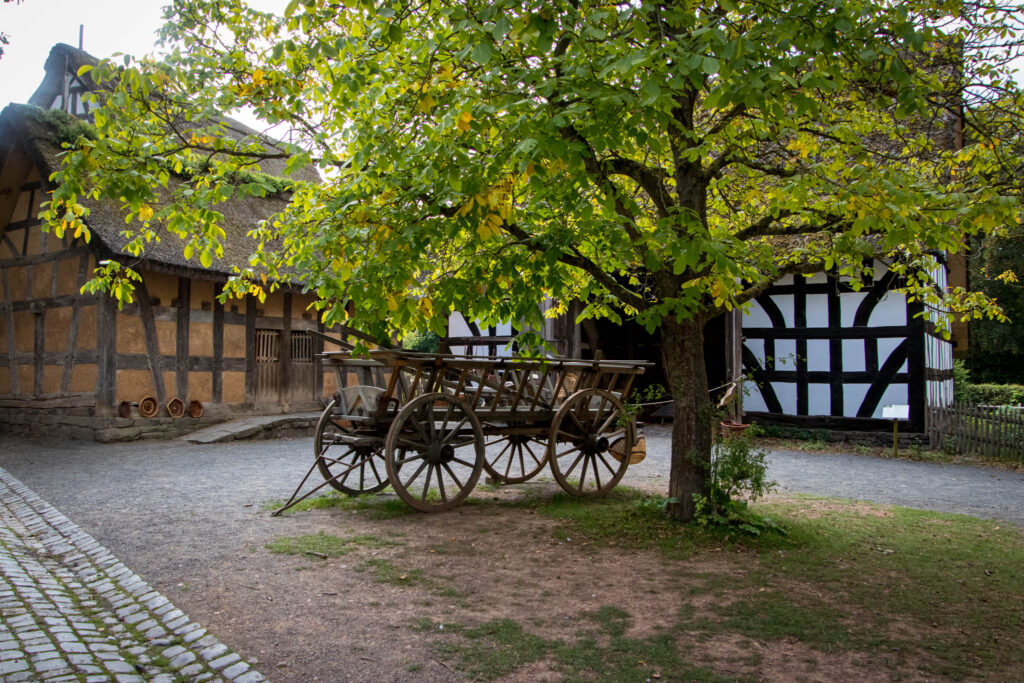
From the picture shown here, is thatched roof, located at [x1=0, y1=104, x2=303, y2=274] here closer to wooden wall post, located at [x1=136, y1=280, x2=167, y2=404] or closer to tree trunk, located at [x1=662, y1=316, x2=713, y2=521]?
wooden wall post, located at [x1=136, y1=280, x2=167, y2=404]

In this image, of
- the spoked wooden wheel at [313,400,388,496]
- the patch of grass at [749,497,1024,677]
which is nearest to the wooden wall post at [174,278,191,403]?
the spoked wooden wheel at [313,400,388,496]

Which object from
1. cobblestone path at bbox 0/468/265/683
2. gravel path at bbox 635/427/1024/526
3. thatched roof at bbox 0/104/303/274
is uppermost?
thatched roof at bbox 0/104/303/274

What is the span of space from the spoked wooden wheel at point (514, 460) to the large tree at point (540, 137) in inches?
80.4

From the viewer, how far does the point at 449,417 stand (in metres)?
6.39

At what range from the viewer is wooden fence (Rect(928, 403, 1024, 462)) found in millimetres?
11078

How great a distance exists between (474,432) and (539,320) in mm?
2134

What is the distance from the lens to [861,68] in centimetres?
415

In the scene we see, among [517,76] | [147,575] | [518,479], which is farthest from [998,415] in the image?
[147,575]

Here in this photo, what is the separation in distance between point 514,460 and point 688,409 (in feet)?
15.0

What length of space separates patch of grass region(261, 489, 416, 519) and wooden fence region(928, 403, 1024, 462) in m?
9.79

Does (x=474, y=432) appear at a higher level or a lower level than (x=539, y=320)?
lower

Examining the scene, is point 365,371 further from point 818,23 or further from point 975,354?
point 975,354

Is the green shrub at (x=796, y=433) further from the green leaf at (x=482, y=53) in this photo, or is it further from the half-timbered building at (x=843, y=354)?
the green leaf at (x=482, y=53)

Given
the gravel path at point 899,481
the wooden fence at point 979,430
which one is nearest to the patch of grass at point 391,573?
the gravel path at point 899,481
